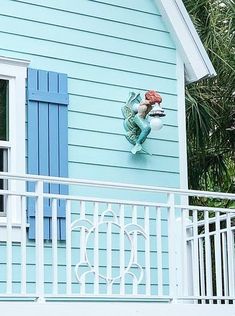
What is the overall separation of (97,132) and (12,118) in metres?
1.08

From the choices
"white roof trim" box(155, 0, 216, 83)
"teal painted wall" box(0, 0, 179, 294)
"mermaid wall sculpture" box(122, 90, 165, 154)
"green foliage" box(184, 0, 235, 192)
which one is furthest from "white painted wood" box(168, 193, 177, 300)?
"green foliage" box(184, 0, 235, 192)

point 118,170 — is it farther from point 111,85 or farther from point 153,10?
point 153,10

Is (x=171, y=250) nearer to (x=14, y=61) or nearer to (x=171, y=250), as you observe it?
(x=171, y=250)

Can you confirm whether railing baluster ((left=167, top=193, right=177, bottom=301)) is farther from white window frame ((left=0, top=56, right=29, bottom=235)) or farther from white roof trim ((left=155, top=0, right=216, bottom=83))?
white roof trim ((left=155, top=0, right=216, bottom=83))

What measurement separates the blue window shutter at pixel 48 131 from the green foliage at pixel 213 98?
3747 mm

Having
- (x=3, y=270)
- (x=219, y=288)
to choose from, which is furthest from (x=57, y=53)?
(x=219, y=288)

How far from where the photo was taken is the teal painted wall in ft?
29.1

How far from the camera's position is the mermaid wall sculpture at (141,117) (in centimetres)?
913

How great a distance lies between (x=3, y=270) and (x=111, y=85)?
2577 mm

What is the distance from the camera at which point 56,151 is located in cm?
870

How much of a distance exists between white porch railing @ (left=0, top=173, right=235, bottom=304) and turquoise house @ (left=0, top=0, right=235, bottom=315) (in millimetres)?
21

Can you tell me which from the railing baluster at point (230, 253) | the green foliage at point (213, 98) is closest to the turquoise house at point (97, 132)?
the railing baluster at point (230, 253)
